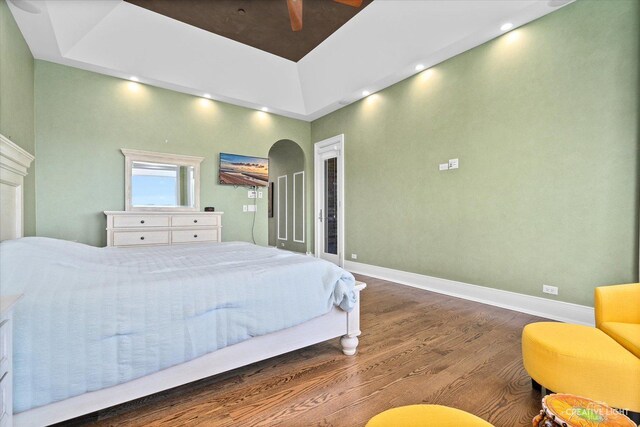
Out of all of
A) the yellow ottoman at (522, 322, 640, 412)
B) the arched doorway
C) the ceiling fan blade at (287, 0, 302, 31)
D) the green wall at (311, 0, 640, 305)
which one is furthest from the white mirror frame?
the yellow ottoman at (522, 322, 640, 412)

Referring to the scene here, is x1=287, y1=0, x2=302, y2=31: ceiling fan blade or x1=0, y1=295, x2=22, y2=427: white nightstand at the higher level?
x1=287, y1=0, x2=302, y2=31: ceiling fan blade

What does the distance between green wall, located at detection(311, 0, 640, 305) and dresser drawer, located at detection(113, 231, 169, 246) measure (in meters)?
3.24

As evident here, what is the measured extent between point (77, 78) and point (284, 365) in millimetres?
4359

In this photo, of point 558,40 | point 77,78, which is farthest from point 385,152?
point 77,78

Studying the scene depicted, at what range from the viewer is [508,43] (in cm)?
304

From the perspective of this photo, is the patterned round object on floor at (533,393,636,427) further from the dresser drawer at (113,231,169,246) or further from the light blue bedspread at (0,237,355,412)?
the dresser drawer at (113,231,169,246)

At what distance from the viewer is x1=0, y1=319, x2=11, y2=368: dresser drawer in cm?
97

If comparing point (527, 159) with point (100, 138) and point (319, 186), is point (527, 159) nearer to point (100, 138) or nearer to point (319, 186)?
point (319, 186)

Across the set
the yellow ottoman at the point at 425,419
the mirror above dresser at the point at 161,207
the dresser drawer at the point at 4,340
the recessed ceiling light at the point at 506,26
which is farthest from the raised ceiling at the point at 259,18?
the yellow ottoman at the point at 425,419

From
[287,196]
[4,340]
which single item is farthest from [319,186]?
[4,340]

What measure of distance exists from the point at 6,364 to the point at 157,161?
3648mm

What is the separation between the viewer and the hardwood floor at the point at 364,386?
140 cm

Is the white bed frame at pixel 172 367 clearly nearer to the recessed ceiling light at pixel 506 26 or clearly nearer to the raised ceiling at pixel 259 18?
the raised ceiling at pixel 259 18

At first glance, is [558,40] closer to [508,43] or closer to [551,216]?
[508,43]
